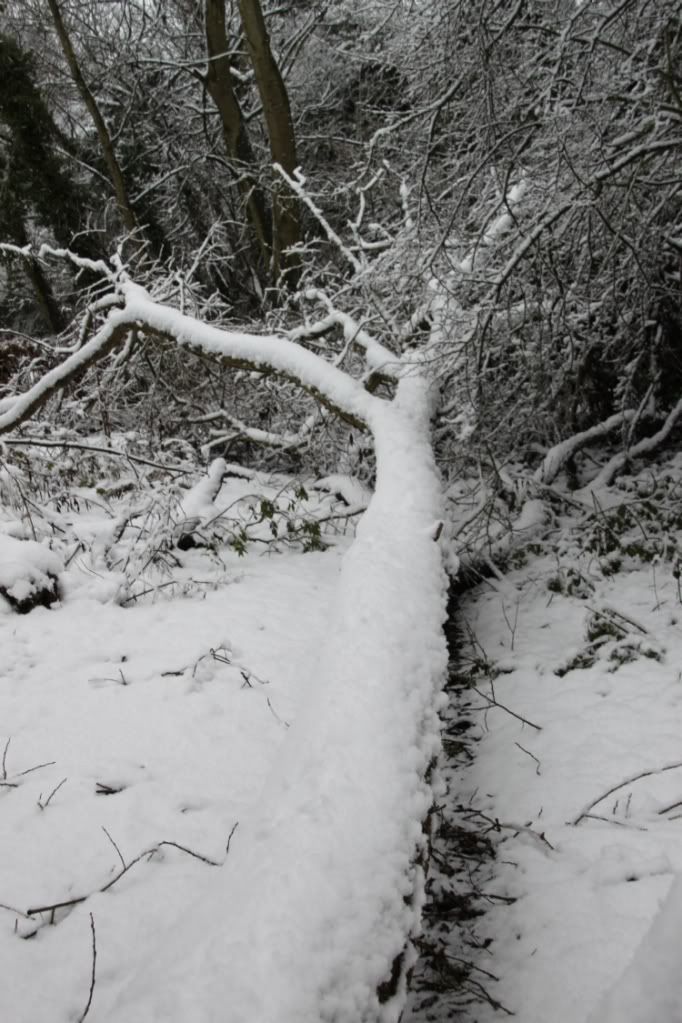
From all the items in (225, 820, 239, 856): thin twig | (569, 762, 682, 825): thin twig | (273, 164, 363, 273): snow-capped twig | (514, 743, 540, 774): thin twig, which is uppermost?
(273, 164, 363, 273): snow-capped twig

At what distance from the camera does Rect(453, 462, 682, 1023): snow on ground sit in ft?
5.92

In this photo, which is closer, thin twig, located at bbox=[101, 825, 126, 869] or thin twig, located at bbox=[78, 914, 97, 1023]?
thin twig, located at bbox=[78, 914, 97, 1023]

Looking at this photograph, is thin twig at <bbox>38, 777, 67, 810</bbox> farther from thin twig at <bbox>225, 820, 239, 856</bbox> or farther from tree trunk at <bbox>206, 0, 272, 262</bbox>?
tree trunk at <bbox>206, 0, 272, 262</bbox>

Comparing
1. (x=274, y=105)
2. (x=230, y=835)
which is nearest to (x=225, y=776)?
(x=230, y=835)

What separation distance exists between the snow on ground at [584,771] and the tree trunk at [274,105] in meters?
5.02

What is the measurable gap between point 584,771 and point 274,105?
7.94 meters

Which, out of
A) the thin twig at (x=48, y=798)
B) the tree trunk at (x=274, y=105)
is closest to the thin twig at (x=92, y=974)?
the thin twig at (x=48, y=798)

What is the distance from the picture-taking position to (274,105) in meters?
7.69

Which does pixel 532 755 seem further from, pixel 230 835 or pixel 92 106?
pixel 92 106

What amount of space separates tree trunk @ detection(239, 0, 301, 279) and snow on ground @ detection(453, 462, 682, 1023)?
502 cm

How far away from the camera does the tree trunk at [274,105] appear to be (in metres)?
7.56

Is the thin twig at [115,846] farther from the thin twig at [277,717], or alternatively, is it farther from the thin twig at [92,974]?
the thin twig at [277,717]

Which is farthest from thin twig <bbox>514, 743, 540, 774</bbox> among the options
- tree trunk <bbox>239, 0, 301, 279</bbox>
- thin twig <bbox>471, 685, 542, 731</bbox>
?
tree trunk <bbox>239, 0, 301, 279</bbox>

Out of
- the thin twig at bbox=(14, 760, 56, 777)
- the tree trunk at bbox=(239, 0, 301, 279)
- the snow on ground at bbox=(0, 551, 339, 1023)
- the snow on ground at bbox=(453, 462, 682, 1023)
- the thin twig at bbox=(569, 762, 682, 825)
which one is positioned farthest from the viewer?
the tree trunk at bbox=(239, 0, 301, 279)
